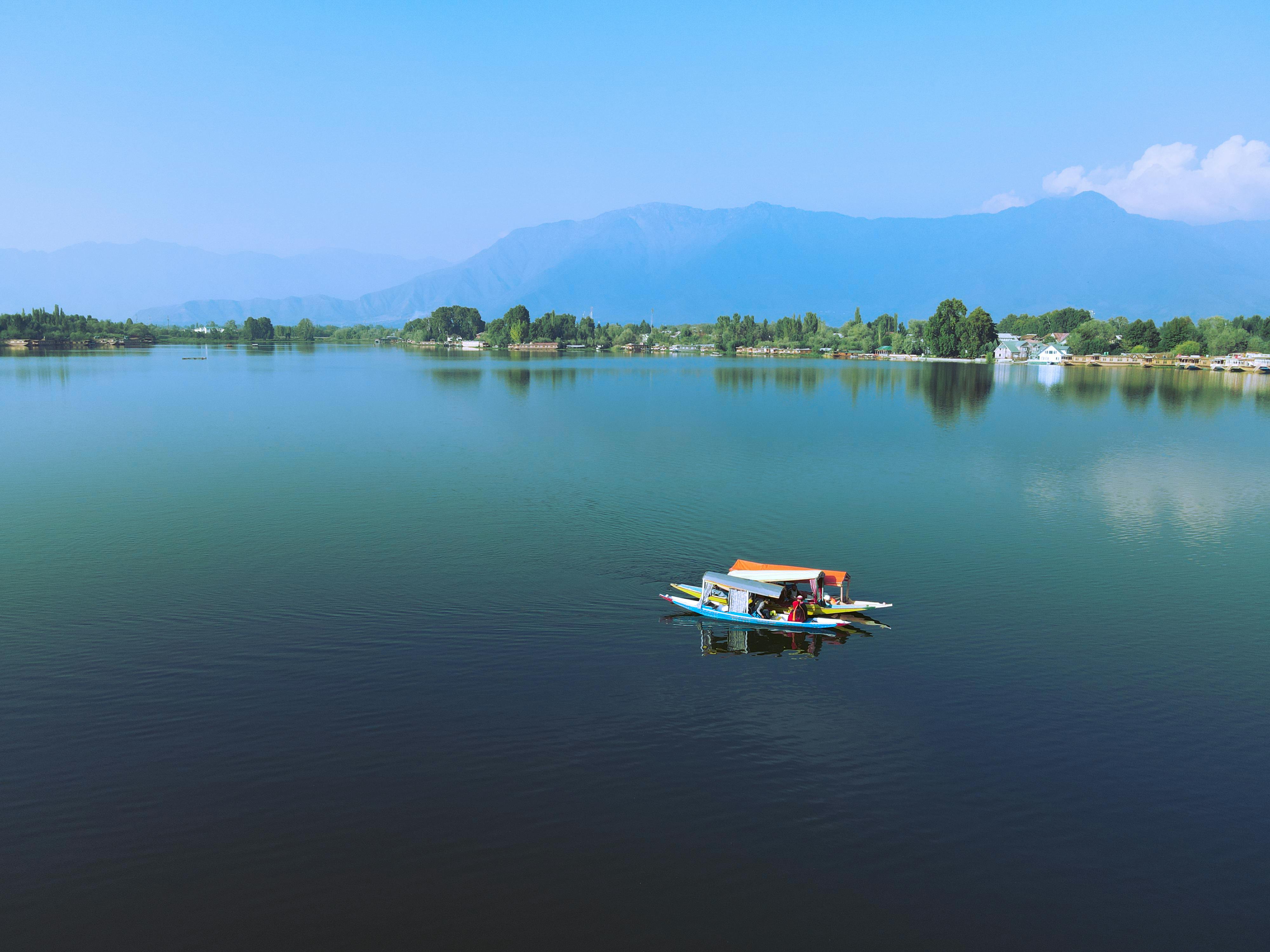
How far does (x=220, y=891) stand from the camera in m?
15.6

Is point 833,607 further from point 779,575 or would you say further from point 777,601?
point 779,575

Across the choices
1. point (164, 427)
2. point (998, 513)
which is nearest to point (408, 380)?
point (164, 427)

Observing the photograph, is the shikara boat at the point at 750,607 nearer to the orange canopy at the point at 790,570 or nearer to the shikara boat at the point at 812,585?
the shikara boat at the point at 812,585

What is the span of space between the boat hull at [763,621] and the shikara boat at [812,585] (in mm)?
333

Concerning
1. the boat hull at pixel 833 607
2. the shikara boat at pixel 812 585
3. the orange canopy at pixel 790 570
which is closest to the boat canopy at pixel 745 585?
the shikara boat at pixel 812 585

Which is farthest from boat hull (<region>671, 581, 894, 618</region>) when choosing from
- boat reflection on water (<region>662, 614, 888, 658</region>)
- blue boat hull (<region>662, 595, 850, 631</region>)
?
boat reflection on water (<region>662, 614, 888, 658</region>)

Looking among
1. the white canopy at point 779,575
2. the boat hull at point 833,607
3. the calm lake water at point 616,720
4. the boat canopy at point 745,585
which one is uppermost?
the white canopy at point 779,575

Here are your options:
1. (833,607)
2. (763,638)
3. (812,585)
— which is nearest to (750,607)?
(763,638)

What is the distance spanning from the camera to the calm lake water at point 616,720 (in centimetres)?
1559

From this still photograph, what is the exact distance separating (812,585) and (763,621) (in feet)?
7.97

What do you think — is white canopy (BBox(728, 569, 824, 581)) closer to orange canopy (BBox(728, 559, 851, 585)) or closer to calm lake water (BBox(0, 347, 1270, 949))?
orange canopy (BBox(728, 559, 851, 585))

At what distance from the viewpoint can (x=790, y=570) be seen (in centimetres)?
2938

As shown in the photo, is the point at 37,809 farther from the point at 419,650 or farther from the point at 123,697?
the point at 419,650

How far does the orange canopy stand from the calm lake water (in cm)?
234
